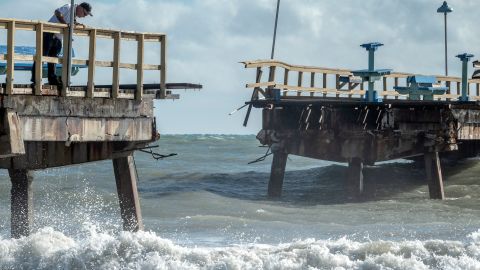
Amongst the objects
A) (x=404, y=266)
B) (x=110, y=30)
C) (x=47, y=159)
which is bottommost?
(x=404, y=266)

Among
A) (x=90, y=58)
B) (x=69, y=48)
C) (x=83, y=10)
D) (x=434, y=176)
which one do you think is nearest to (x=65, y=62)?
(x=69, y=48)

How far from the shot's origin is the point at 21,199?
66.6ft

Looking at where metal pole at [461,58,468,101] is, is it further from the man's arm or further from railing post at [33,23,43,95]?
railing post at [33,23,43,95]

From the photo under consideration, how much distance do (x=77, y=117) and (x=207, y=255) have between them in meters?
3.03

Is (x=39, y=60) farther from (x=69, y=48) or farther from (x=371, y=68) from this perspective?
(x=371, y=68)

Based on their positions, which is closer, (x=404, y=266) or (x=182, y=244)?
(x=404, y=266)

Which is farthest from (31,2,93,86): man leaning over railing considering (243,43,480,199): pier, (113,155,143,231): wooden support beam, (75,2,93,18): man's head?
(243,43,480,199): pier

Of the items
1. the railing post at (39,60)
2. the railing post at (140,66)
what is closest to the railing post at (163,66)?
the railing post at (140,66)

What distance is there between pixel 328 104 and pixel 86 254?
13.6 m

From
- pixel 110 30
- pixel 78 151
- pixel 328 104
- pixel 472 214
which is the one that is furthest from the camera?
pixel 328 104

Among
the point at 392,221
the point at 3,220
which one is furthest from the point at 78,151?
the point at 392,221

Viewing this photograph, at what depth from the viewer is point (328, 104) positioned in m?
30.1

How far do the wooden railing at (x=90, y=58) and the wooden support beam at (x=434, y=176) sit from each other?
14.3 metres

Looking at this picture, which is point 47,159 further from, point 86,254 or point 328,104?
point 328,104
